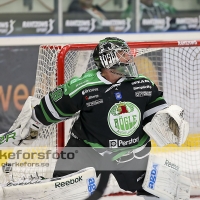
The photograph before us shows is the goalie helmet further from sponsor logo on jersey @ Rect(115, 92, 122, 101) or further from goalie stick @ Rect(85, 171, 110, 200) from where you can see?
goalie stick @ Rect(85, 171, 110, 200)

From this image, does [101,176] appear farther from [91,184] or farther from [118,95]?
[118,95]

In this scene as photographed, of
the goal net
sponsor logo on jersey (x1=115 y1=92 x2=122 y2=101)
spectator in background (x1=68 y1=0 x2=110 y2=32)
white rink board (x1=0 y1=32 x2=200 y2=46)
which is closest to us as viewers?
sponsor logo on jersey (x1=115 y1=92 x2=122 y2=101)

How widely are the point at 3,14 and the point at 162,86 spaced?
2.12 metres

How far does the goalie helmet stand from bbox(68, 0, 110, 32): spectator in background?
303 centimetres

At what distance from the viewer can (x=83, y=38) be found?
6.29 meters

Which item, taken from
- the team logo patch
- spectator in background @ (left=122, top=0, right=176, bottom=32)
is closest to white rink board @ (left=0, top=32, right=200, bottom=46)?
spectator in background @ (left=122, top=0, right=176, bottom=32)

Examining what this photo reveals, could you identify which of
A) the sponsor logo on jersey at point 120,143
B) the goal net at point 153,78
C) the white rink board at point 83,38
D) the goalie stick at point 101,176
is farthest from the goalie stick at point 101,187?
the white rink board at point 83,38

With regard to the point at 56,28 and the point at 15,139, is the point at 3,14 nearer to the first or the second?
the point at 56,28

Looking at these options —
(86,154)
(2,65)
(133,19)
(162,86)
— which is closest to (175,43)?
(162,86)

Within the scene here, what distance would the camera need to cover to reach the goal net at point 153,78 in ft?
13.3

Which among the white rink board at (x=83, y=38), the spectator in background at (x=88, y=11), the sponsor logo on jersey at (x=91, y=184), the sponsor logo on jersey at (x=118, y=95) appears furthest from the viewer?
the spectator in background at (x=88, y=11)

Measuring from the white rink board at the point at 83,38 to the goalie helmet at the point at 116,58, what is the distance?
8.56ft

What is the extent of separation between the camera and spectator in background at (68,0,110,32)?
6.45 m

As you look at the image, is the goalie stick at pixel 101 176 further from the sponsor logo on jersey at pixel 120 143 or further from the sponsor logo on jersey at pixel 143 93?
the sponsor logo on jersey at pixel 143 93
